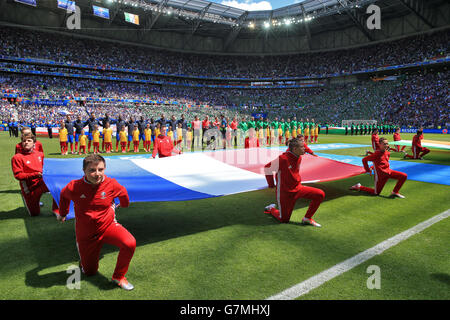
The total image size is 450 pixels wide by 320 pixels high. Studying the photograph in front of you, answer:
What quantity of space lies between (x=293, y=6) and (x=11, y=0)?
38.3 meters

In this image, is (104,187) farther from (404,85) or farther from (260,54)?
(260,54)

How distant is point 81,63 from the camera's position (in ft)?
138

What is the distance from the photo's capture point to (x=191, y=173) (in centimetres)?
534

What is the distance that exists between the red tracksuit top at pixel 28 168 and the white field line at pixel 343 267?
4.46m

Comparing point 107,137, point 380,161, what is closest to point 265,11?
point 107,137

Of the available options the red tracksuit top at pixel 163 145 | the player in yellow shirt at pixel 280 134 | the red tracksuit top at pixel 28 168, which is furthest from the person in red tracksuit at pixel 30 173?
the player in yellow shirt at pixel 280 134

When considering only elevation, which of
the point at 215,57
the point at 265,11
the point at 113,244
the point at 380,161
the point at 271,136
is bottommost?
the point at 113,244

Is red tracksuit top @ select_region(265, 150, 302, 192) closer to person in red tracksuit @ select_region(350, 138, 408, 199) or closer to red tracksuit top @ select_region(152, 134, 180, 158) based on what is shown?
person in red tracksuit @ select_region(350, 138, 408, 199)

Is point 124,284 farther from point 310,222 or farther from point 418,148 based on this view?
point 418,148

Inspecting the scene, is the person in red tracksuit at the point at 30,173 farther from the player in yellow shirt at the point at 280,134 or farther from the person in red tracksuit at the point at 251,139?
the player in yellow shirt at the point at 280,134

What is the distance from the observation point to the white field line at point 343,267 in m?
2.69

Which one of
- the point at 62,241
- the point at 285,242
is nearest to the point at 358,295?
the point at 285,242

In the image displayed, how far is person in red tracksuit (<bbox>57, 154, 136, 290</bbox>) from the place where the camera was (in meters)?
2.80

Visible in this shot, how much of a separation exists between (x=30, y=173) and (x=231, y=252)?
3.76 m
